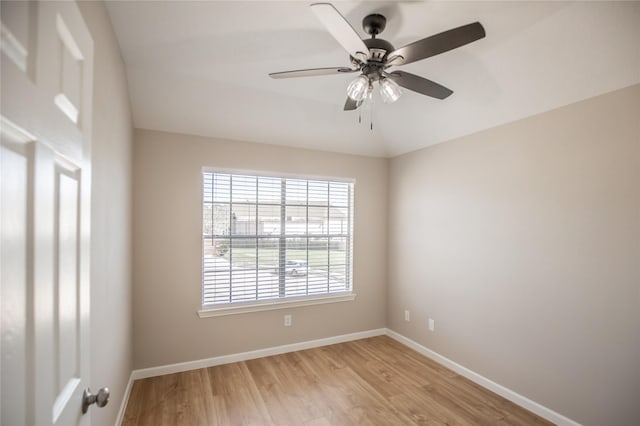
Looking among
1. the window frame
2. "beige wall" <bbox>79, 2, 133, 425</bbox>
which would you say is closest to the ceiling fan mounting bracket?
"beige wall" <bbox>79, 2, 133, 425</bbox>

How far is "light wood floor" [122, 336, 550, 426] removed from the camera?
229cm

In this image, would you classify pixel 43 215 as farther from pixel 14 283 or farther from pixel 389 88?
pixel 389 88

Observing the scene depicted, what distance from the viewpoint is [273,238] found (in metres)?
3.46

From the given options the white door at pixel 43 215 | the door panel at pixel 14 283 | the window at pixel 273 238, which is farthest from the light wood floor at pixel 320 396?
the door panel at pixel 14 283

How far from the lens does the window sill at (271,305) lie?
3.09 metres

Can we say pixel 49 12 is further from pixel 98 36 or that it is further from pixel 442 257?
pixel 442 257

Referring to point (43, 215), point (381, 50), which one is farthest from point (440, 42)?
point (43, 215)

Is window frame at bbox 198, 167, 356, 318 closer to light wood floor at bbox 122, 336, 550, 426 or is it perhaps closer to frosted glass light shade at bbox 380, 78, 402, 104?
light wood floor at bbox 122, 336, 550, 426

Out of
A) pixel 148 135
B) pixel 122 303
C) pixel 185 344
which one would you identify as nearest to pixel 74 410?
pixel 122 303

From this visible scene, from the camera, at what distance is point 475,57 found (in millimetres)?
2182

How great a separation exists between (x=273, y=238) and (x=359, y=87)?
216cm

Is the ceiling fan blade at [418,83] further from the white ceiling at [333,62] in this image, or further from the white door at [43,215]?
the white door at [43,215]

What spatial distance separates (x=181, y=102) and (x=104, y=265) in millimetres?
1661

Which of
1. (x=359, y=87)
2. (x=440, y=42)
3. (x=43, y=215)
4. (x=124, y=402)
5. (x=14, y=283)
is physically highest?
(x=440, y=42)
